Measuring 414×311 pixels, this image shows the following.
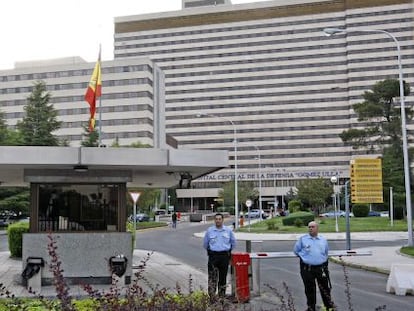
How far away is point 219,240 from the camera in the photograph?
1070 centimetres

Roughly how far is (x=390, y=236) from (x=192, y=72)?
4092 inches

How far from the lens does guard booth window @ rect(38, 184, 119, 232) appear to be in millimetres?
12984

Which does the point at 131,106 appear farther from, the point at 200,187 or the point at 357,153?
the point at 357,153

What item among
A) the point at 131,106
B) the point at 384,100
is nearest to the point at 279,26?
the point at 131,106

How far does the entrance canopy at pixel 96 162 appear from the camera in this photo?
11.4 m

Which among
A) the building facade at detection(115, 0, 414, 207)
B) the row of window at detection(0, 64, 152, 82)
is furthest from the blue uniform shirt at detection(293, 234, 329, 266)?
the building facade at detection(115, 0, 414, 207)

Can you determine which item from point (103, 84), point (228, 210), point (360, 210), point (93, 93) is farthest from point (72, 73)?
point (93, 93)

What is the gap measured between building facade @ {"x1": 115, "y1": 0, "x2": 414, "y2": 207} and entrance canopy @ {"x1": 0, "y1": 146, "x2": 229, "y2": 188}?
377 feet

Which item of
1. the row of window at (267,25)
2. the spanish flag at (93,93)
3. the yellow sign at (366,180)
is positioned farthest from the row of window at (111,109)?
the spanish flag at (93,93)

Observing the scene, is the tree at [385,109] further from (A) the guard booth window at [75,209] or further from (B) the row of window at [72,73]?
(B) the row of window at [72,73]

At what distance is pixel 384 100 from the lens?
5438 centimetres

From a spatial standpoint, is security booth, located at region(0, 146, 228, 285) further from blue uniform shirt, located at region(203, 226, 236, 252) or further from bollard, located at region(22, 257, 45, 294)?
blue uniform shirt, located at region(203, 226, 236, 252)

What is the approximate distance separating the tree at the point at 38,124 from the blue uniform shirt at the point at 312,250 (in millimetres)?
51818

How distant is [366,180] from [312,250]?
18171mm
